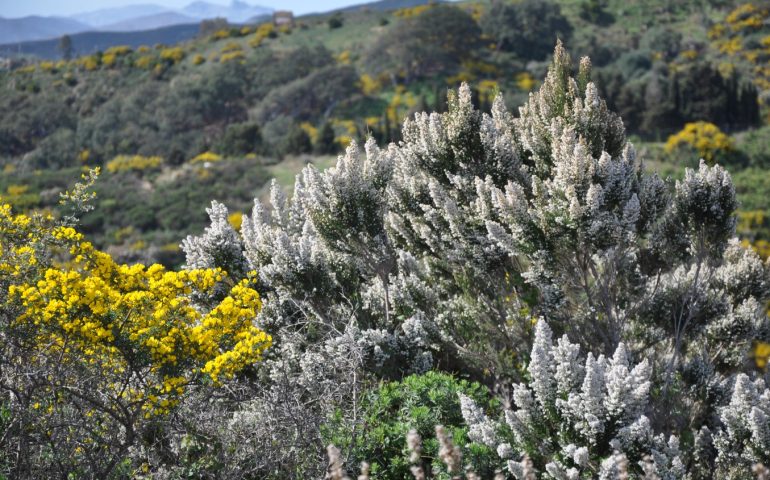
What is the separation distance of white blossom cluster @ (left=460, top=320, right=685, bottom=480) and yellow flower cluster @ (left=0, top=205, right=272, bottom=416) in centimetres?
234

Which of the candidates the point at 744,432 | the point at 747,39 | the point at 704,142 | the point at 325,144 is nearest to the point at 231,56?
the point at 325,144

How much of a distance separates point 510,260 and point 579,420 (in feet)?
10.8

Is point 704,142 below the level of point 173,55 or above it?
below

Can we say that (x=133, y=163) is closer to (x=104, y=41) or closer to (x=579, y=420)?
(x=579, y=420)

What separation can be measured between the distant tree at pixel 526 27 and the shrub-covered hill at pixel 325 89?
219mm

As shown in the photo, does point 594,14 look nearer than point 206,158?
No

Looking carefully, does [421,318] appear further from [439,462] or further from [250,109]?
[250,109]

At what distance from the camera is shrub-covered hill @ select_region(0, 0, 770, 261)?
53.3m

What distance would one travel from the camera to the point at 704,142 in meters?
48.0

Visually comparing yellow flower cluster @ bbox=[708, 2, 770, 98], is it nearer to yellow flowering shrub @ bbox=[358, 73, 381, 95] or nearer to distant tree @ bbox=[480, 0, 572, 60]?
distant tree @ bbox=[480, 0, 572, 60]

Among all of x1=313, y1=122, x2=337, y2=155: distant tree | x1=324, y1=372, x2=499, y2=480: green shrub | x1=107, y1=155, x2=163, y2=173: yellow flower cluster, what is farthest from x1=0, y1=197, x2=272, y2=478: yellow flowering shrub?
x1=107, y1=155, x2=163, y2=173: yellow flower cluster

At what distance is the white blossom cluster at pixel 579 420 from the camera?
475 centimetres

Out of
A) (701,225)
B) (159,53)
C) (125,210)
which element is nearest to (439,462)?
(701,225)

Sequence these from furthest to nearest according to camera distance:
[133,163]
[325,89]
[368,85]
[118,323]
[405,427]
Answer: [368,85] < [325,89] < [133,163] < [405,427] < [118,323]
